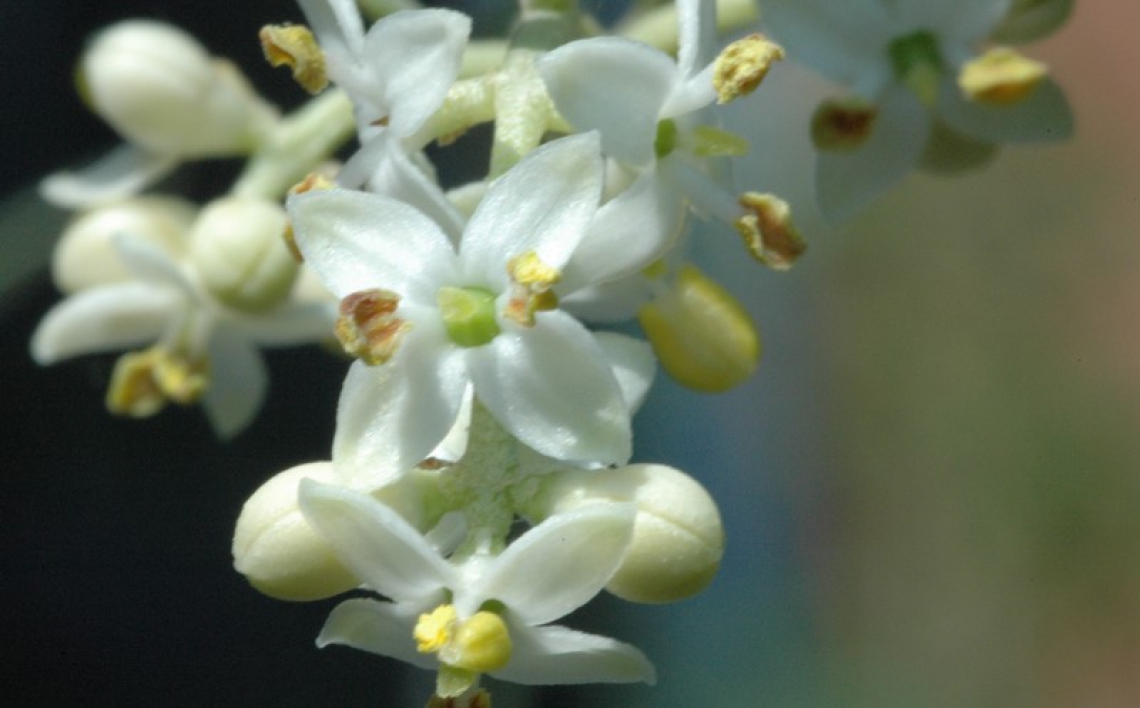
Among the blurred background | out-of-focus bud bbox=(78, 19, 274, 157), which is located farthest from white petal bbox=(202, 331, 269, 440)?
the blurred background

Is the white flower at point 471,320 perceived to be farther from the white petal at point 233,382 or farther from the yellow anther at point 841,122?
the white petal at point 233,382

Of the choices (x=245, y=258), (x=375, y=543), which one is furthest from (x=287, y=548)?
(x=245, y=258)

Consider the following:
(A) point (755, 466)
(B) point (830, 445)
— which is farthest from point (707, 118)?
(B) point (830, 445)

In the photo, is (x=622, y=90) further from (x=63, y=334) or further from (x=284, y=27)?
(x=63, y=334)

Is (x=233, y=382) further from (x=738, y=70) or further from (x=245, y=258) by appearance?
(x=738, y=70)

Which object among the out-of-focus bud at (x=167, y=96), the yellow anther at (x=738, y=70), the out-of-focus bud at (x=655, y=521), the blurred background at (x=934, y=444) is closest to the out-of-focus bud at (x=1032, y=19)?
the yellow anther at (x=738, y=70)

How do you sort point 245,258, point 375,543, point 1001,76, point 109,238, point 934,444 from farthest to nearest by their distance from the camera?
point 934,444 → point 109,238 → point 245,258 → point 1001,76 → point 375,543
